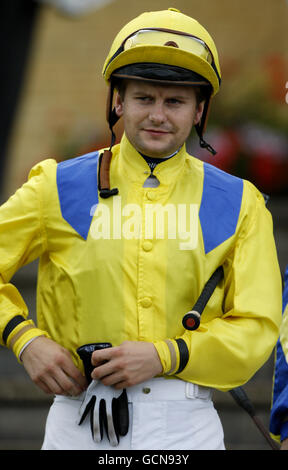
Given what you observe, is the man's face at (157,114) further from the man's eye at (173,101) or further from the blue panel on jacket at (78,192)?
the blue panel on jacket at (78,192)

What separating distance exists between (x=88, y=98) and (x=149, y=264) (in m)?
6.09

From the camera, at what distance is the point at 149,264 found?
319cm

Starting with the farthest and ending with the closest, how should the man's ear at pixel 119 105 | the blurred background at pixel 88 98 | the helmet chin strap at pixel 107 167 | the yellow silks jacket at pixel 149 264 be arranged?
the blurred background at pixel 88 98 → the man's ear at pixel 119 105 → the helmet chin strap at pixel 107 167 → the yellow silks jacket at pixel 149 264

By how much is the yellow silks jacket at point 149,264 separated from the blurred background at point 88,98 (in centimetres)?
275

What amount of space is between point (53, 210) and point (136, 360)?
613mm

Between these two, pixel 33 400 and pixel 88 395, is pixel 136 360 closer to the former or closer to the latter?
pixel 88 395

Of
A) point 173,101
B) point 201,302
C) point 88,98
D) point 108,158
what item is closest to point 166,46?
point 173,101

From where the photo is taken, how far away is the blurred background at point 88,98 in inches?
271

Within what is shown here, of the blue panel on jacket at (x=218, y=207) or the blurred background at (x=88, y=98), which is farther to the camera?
the blurred background at (x=88, y=98)

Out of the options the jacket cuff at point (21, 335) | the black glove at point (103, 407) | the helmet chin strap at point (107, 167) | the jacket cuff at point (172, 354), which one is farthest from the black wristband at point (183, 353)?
the helmet chin strap at point (107, 167)

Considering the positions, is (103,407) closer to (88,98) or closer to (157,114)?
(157,114)

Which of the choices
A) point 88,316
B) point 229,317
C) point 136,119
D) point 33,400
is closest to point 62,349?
point 88,316

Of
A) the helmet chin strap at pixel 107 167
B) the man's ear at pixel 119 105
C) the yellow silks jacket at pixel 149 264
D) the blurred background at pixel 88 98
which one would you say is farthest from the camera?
the blurred background at pixel 88 98

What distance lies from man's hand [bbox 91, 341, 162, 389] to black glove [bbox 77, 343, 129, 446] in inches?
2.1
